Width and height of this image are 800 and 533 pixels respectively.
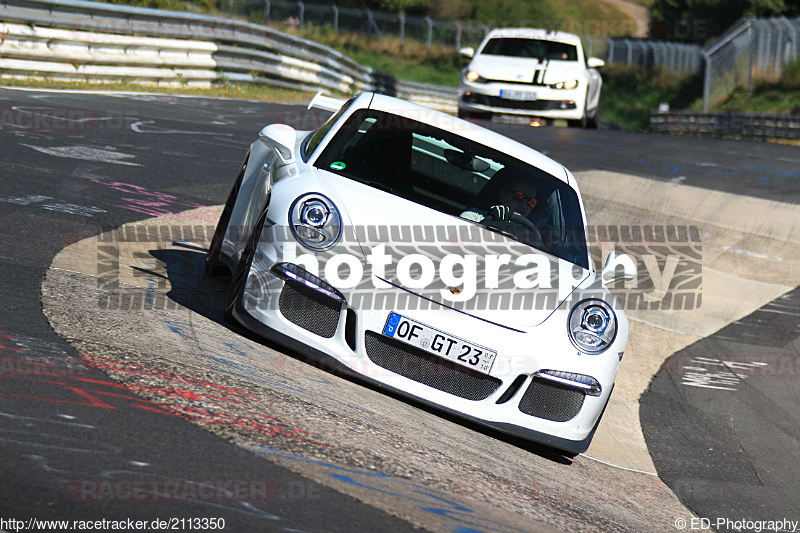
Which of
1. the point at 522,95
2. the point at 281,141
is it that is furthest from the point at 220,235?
the point at 522,95

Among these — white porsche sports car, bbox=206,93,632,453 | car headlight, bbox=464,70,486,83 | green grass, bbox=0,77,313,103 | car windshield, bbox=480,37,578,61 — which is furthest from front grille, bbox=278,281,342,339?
car windshield, bbox=480,37,578,61

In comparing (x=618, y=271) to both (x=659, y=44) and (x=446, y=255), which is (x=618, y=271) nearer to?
(x=446, y=255)

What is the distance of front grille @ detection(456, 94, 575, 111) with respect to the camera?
16188mm

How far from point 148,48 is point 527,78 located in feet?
23.1

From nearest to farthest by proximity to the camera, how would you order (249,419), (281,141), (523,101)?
(249,419), (281,141), (523,101)

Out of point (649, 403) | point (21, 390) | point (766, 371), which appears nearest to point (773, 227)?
point (766, 371)

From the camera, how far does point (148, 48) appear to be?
17.3 metres

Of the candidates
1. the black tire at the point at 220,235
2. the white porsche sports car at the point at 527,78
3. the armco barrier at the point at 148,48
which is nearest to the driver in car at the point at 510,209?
the black tire at the point at 220,235

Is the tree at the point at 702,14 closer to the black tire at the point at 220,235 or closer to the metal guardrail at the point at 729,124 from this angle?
the metal guardrail at the point at 729,124

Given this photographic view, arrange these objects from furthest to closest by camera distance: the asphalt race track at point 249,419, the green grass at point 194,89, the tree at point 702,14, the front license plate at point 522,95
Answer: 1. the tree at point 702,14
2. the front license plate at point 522,95
3. the green grass at point 194,89
4. the asphalt race track at point 249,419

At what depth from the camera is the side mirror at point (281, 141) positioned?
5180 millimetres

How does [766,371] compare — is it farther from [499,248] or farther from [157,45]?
[157,45]

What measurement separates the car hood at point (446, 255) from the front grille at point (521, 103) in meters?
11.5

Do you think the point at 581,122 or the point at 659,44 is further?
the point at 659,44
